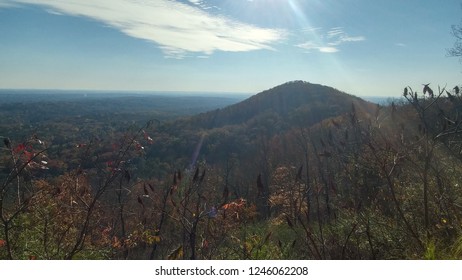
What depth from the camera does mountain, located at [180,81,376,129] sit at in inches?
3362

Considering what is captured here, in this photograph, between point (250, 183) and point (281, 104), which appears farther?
point (281, 104)

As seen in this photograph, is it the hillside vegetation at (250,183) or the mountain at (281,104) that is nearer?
the hillside vegetation at (250,183)

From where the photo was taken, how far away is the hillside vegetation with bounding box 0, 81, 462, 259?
3.31 meters

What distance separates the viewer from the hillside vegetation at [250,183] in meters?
3.31

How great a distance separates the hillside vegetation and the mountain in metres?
0.55

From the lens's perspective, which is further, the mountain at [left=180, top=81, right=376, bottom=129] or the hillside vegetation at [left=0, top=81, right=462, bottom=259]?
the mountain at [left=180, top=81, right=376, bottom=129]

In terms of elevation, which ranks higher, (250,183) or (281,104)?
(281,104)

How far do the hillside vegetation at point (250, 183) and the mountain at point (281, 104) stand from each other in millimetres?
551

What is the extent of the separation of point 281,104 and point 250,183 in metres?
67.5

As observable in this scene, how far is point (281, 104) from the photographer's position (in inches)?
3851

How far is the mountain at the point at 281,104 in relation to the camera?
85.4 meters
